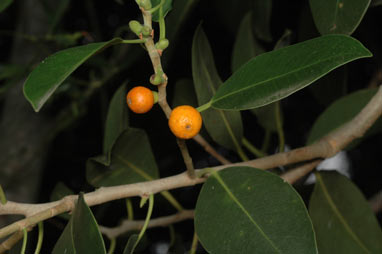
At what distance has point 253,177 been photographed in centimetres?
60

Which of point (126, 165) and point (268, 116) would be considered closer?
point (126, 165)

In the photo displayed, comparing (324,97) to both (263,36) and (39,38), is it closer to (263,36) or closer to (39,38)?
(263,36)

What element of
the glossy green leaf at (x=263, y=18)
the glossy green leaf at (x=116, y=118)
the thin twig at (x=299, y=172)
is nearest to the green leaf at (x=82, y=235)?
the glossy green leaf at (x=116, y=118)

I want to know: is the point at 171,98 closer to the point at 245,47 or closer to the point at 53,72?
the point at 245,47

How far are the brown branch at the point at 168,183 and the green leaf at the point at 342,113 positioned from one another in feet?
0.48

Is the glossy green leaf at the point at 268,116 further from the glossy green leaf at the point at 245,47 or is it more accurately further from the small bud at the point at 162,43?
the small bud at the point at 162,43

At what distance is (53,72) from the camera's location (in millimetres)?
476

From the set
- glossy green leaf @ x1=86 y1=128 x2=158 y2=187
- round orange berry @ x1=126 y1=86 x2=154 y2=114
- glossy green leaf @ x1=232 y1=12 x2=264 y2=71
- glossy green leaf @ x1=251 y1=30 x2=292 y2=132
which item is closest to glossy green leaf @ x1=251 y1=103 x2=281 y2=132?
glossy green leaf @ x1=251 y1=30 x2=292 y2=132

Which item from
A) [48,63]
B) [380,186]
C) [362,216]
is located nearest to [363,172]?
[380,186]

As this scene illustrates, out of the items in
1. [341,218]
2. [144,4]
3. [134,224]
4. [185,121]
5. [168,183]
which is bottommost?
[341,218]

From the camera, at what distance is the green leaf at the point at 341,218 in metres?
0.79

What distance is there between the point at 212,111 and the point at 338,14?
0.96 feet

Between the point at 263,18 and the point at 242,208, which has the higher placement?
the point at 263,18

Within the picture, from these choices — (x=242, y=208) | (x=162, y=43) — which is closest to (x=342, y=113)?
(x=242, y=208)
